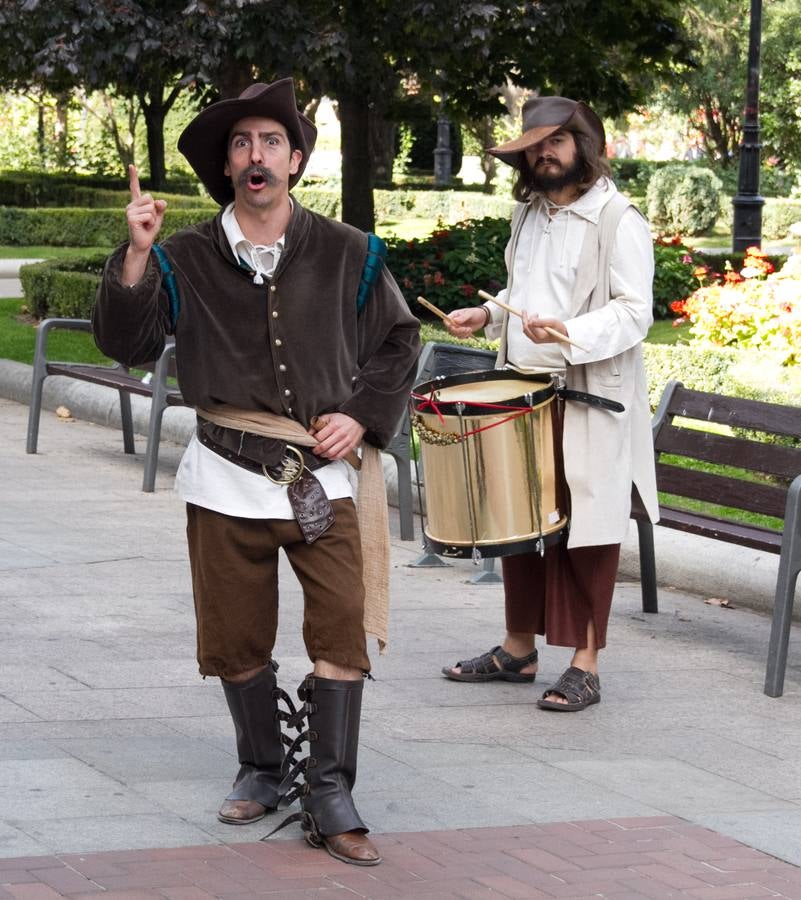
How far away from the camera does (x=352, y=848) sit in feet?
13.6

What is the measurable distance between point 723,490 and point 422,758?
7.43 feet

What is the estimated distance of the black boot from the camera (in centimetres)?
439

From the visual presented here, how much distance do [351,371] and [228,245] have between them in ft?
1.48

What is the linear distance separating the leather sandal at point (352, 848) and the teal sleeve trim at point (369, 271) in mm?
1327

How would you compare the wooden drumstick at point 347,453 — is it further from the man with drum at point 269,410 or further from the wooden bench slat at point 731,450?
the wooden bench slat at point 731,450

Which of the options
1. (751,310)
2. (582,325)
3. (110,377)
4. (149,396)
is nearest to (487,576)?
(582,325)

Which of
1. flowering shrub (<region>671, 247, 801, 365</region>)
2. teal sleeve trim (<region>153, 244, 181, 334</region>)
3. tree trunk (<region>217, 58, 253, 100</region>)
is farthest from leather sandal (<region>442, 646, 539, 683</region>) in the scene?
tree trunk (<region>217, 58, 253, 100</region>)

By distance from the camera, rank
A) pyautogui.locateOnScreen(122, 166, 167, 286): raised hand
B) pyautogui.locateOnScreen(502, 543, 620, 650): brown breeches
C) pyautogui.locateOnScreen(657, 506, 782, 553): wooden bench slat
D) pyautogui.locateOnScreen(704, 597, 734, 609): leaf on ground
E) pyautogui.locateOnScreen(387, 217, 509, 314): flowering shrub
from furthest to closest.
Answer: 1. pyautogui.locateOnScreen(387, 217, 509, 314): flowering shrub
2. pyautogui.locateOnScreen(704, 597, 734, 609): leaf on ground
3. pyautogui.locateOnScreen(657, 506, 782, 553): wooden bench slat
4. pyautogui.locateOnScreen(502, 543, 620, 650): brown breeches
5. pyautogui.locateOnScreen(122, 166, 167, 286): raised hand

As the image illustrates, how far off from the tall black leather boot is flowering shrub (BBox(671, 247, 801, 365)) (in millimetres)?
7784

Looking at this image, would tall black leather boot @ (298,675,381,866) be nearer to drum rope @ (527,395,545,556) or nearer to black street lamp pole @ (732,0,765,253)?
drum rope @ (527,395,545,556)

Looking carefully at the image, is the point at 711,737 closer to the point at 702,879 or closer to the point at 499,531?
the point at 499,531

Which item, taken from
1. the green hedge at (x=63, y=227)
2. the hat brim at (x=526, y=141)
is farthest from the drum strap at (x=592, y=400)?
the green hedge at (x=63, y=227)

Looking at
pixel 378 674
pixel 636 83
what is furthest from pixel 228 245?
pixel 636 83

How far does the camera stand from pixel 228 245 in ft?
14.2
